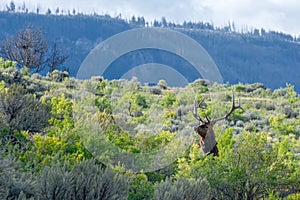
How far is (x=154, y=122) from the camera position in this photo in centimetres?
2236

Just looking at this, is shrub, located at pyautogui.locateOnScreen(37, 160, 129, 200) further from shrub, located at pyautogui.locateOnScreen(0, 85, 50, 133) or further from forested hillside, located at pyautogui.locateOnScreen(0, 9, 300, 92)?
forested hillside, located at pyautogui.locateOnScreen(0, 9, 300, 92)

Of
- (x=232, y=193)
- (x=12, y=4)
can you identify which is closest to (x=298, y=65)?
(x=12, y=4)

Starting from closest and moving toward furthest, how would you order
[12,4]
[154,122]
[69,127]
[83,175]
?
[83,175] → [69,127] → [154,122] → [12,4]

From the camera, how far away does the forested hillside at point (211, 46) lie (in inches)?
5276

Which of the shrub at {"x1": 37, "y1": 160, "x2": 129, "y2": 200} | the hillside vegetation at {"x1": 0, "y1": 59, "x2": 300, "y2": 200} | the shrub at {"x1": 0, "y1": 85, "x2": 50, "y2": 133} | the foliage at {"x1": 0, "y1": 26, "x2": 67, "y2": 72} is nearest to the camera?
the shrub at {"x1": 37, "y1": 160, "x2": 129, "y2": 200}

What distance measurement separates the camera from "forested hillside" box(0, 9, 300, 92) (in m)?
134

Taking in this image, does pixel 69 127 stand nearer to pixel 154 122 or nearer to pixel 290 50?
pixel 154 122

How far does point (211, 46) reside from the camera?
156000 mm

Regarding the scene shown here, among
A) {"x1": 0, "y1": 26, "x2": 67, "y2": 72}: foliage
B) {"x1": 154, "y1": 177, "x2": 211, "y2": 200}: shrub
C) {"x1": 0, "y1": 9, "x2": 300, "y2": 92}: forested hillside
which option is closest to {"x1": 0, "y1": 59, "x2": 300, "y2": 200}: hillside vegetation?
{"x1": 154, "y1": 177, "x2": 211, "y2": 200}: shrub

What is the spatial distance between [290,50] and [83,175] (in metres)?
165

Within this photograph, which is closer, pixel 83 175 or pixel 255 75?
pixel 83 175

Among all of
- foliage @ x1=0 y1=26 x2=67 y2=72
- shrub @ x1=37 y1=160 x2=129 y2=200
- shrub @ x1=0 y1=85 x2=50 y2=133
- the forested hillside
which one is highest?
the forested hillside

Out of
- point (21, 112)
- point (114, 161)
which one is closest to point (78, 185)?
point (114, 161)

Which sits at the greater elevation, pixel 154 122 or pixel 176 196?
pixel 154 122
